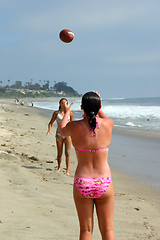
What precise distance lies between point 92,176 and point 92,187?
111 mm

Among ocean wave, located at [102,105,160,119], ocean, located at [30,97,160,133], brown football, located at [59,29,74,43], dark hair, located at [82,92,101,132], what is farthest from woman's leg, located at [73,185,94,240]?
ocean wave, located at [102,105,160,119]

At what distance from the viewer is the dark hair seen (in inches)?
119

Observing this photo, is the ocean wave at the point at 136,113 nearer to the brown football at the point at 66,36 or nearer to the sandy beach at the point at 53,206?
the sandy beach at the point at 53,206

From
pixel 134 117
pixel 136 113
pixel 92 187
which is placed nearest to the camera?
pixel 92 187

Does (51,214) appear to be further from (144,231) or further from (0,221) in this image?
(144,231)

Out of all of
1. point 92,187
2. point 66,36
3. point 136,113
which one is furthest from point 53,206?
point 136,113

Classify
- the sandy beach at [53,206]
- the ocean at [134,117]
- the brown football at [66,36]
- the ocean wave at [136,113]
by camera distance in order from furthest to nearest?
the ocean wave at [136,113] < the ocean at [134,117] < the brown football at [66,36] < the sandy beach at [53,206]

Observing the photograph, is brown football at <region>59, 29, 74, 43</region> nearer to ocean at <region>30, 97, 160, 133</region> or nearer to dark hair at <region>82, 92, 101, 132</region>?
dark hair at <region>82, 92, 101, 132</region>

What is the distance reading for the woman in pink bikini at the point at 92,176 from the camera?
303cm

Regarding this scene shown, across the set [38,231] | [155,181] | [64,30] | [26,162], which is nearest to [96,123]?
[38,231]

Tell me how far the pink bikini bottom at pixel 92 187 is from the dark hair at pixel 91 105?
1.74 feet

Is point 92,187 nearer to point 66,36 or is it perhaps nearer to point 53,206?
point 53,206

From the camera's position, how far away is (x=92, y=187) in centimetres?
301

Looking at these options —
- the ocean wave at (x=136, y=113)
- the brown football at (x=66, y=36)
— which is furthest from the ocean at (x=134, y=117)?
the brown football at (x=66, y=36)
